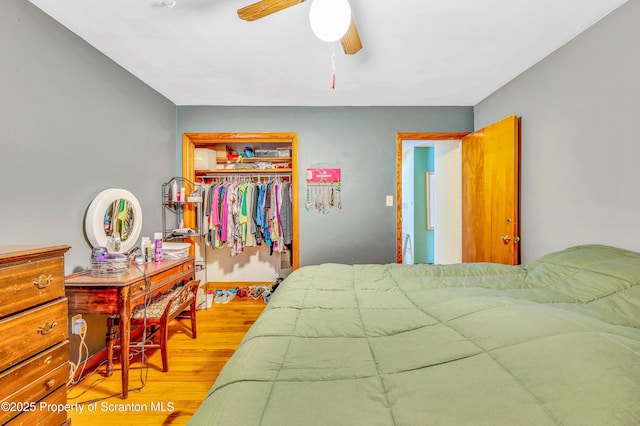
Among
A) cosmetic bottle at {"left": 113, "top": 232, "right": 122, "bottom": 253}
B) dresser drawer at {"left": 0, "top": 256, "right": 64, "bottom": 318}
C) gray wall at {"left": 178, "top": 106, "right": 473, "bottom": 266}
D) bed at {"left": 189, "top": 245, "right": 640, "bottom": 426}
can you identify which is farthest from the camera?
gray wall at {"left": 178, "top": 106, "right": 473, "bottom": 266}

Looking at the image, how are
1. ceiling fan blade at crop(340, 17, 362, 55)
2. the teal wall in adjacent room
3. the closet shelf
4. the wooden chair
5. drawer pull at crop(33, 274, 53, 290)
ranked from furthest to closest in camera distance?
the teal wall in adjacent room < the closet shelf < the wooden chair < ceiling fan blade at crop(340, 17, 362, 55) < drawer pull at crop(33, 274, 53, 290)

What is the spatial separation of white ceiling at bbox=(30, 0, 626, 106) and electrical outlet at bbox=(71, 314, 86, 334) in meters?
1.90

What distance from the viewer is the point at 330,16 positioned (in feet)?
3.69

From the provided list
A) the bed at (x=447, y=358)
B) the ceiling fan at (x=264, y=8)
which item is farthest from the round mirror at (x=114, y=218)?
the ceiling fan at (x=264, y=8)

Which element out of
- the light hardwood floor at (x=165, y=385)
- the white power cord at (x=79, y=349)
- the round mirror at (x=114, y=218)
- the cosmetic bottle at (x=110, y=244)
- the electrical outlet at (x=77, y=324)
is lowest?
the light hardwood floor at (x=165, y=385)

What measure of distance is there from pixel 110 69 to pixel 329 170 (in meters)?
2.11

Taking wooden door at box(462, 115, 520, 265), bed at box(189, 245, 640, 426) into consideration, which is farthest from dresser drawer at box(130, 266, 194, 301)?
wooden door at box(462, 115, 520, 265)

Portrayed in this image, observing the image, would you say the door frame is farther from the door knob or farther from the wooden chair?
the wooden chair

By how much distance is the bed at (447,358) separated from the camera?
590 millimetres

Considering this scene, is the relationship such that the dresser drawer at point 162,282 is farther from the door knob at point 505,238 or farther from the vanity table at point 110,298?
the door knob at point 505,238

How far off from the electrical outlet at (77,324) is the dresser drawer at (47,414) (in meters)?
0.57

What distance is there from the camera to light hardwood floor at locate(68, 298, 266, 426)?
1.47m

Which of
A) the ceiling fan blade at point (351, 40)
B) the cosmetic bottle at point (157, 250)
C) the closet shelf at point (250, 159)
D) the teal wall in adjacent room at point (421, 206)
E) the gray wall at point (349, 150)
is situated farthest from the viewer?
the teal wall in adjacent room at point (421, 206)

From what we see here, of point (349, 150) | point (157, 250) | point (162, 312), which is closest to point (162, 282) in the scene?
point (162, 312)
